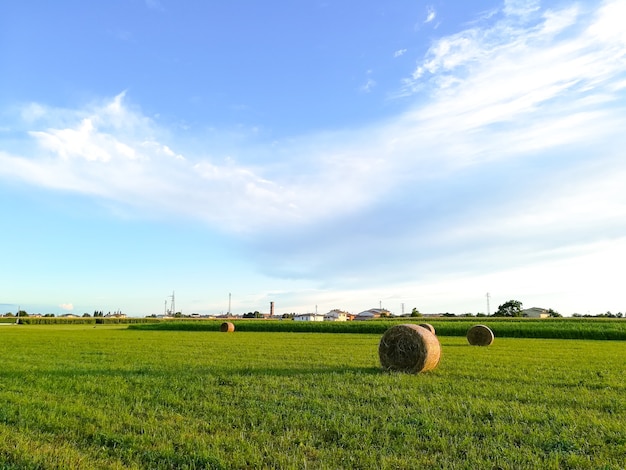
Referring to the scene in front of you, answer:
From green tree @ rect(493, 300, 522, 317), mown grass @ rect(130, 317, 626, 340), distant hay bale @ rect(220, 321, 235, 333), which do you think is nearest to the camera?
mown grass @ rect(130, 317, 626, 340)

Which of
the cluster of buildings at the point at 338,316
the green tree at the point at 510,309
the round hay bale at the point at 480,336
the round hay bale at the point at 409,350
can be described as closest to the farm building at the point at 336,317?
the cluster of buildings at the point at 338,316

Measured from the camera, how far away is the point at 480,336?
32344 mm

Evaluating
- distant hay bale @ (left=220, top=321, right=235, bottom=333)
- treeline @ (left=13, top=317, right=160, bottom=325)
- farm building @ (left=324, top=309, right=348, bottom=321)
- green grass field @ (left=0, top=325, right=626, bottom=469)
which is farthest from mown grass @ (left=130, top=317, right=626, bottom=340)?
farm building @ (left=324, top=309, right=348, bottom=321)

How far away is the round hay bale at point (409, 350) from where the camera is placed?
581 inches

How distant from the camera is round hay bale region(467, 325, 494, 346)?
3192 centimetres

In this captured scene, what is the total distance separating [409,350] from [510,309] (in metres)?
103

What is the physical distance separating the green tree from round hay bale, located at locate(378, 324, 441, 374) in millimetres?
99001

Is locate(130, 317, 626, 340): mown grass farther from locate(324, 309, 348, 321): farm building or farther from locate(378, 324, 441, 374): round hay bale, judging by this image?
locate(324, 309, 348, 321): farm building

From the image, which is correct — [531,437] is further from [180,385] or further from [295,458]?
[180,385]

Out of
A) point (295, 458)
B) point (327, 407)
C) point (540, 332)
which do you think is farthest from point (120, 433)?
point (540, 332)

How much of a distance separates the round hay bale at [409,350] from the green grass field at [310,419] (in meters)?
0.64

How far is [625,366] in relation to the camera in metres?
16.9

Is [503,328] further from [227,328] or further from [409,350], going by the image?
[409,350]

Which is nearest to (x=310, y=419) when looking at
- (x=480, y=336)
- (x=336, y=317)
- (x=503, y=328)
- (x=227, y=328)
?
(x=480, y=336)
